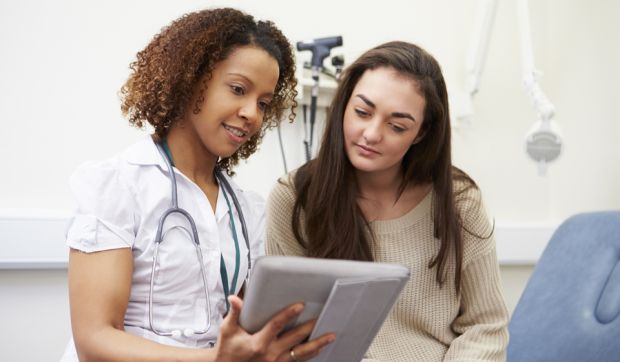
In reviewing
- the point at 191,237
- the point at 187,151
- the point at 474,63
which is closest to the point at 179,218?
the point at 191,237

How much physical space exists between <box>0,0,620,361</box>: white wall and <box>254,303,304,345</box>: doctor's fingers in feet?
3.41

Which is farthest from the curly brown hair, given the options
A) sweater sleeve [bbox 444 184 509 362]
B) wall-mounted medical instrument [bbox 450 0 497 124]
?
wall-mounted medical instrument [bbox 450 0 497 124]

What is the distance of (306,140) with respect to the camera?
6.48 ft

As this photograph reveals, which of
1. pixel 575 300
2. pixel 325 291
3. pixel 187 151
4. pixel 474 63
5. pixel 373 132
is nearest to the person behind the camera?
pixel 325 291

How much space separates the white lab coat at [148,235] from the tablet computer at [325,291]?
0.64ft

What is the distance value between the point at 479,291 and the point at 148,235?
0.75 metres

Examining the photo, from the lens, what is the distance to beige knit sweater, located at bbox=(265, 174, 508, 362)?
52.7 inches

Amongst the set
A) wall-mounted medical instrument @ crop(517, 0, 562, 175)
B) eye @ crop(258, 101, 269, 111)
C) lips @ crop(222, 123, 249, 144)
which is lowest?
wall-mounted medical instrument @ crop(517, 0, 562, 175)

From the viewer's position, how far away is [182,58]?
1.06 metres

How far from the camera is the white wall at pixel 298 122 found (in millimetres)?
1669

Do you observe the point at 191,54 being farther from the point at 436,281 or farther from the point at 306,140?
the point at 306,140

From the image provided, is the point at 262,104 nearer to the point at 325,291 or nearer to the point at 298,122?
the point at 325,291

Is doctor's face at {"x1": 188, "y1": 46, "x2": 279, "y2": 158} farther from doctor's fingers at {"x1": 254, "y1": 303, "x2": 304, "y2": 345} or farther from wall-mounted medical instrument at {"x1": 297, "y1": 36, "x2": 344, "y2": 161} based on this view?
wall-mounted medical instrument at {"x1": 297, "y1": 36, "x2": 344, "y2": 161}

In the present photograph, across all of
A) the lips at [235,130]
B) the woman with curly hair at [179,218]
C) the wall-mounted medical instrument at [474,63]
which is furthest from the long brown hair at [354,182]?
the wall-mounted medical instrument at [474,63]
